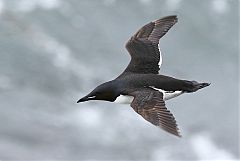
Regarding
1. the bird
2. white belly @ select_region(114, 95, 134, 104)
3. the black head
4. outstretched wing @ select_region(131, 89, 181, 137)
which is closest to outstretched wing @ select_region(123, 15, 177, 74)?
the bird

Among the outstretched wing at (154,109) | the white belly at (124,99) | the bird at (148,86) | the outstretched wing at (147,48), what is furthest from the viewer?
the outstretched wing at (147,48)

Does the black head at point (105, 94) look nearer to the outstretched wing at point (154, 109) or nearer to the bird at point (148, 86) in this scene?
the bird at point (148, 86)

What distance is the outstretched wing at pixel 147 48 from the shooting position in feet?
40.2

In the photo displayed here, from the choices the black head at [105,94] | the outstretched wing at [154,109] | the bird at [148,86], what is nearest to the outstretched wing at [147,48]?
the bird at [148,86]

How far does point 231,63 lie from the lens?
1577 cm

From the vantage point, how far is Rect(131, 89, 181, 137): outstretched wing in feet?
33.6

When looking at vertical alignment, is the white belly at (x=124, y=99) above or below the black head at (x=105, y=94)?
below

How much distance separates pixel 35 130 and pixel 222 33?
4727mm

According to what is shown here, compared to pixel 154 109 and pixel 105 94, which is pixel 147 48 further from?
pixel 154 109

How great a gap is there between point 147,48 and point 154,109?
7.10 ft

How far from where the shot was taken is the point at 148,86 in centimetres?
1127

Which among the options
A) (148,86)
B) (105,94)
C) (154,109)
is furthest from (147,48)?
(154,109)

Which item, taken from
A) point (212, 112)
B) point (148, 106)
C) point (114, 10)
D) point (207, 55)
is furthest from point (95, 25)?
point (148, 106)

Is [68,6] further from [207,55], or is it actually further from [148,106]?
[148,106]
